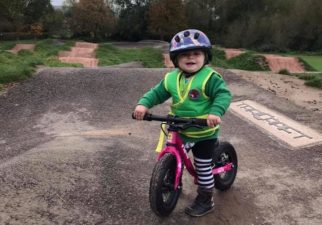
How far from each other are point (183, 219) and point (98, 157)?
69.5 inches

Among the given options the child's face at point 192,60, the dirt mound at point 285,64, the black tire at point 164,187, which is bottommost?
the dirt mound at point 285,64

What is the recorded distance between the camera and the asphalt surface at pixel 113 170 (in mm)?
4180

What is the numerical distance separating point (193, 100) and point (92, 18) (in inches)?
1786

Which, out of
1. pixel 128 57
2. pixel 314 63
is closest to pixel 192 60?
pixel 128 57

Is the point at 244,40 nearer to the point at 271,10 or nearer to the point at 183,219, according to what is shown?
the point at 271,10

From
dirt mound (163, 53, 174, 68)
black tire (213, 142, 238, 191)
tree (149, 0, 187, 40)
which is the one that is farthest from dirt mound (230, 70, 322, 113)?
tree (149, 0, 187, 40)

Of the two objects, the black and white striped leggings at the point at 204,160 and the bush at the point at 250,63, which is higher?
the black and white striped leggings at the point at 204,160

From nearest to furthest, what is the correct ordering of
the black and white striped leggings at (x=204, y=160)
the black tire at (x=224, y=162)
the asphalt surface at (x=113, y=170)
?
1. the black and white striped leggings at (x=204, y=160)
2. the asphalt surface at (x=113, y=170)
3. the black tire at (x=224, y=162)

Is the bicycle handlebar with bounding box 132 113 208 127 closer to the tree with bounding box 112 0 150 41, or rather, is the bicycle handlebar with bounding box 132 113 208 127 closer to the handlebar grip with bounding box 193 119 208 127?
the handlebar grip with bounding box 193 119 208 127

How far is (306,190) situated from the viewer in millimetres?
5043

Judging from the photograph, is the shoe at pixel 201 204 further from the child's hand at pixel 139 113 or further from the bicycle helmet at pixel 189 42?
the bicycle helmet at pixel 189 42

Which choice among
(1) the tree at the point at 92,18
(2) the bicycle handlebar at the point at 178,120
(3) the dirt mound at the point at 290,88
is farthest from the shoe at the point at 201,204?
(1) the tree at the point at 92,18

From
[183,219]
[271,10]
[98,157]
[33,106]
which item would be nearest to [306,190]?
[183,219]

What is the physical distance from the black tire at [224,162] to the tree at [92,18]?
4433 centimetres
